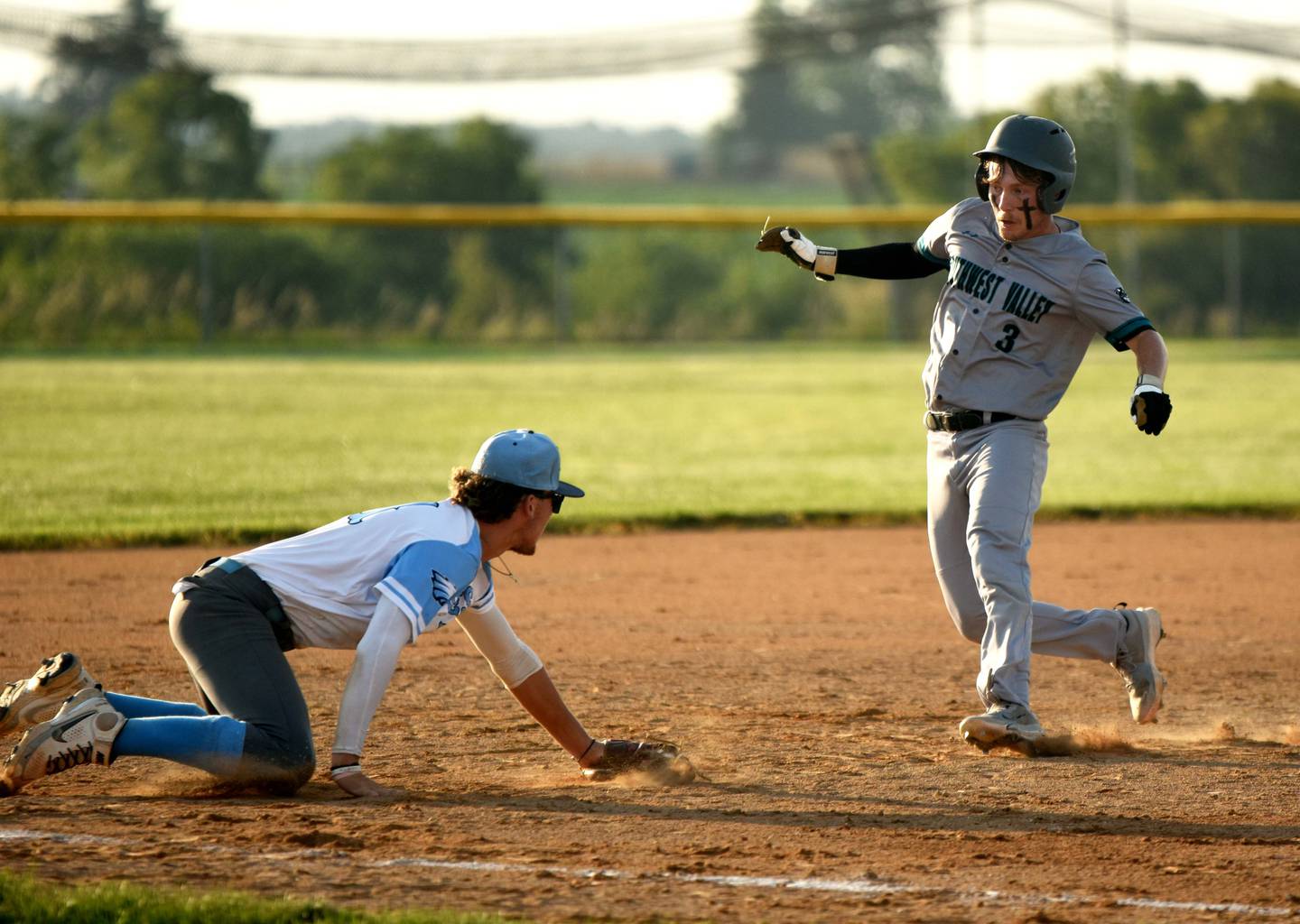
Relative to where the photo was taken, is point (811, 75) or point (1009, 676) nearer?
point (1009, 676)

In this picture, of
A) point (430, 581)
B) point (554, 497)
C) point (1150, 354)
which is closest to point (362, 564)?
point (430, 581)

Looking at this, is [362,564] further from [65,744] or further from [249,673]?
[65,744]

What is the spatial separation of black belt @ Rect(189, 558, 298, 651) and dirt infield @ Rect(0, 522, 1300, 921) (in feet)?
1.55

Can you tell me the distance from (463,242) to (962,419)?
2100 cm

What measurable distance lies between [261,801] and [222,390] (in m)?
13.5

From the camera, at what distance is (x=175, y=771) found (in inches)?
177

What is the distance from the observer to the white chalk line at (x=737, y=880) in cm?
336

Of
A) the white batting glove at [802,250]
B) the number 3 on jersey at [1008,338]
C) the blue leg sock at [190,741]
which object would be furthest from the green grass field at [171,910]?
the white batting glove at [802,250]

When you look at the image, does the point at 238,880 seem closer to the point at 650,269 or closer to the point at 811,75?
the point at 650,269

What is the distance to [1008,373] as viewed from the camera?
188 inches

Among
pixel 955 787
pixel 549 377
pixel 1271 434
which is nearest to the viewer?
pixel 955 787

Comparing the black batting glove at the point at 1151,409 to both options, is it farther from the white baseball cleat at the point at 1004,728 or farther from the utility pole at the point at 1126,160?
the utility pole at the point at 1126,160

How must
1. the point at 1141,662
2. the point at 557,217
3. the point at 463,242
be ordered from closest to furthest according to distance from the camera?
the point at 1141,662
the point at 557,217
the point at 463,242

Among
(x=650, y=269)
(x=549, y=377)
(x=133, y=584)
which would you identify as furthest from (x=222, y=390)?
(x=650, y=269)
